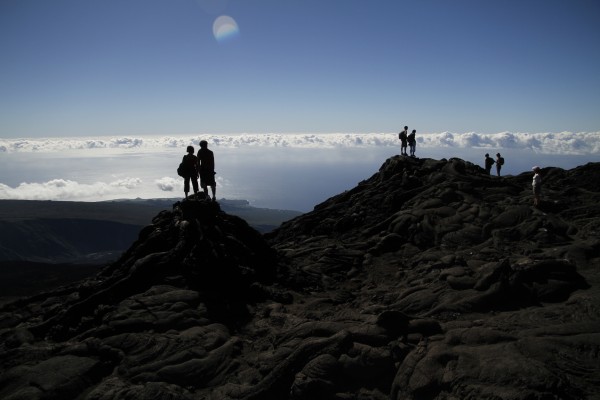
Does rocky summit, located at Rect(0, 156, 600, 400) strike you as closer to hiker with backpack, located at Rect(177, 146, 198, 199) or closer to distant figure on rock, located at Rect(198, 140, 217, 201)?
distant figure on rock, located at Rect(198, 140, 217, 201)

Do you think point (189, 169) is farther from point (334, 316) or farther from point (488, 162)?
point (488, 162)

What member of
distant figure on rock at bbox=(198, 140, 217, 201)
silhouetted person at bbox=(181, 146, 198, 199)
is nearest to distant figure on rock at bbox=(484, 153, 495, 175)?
distant figure on rock at bbox=(198, 140, 217, 201)

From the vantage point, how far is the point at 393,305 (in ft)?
69.3

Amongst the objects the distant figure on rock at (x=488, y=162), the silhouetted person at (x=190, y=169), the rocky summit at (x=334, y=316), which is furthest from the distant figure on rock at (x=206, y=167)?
the distant figure on rock at (x=488, y=162)

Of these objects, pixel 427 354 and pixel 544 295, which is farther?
pixel 544 295

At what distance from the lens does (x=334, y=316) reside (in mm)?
21312

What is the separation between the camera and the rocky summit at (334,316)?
1459 cm

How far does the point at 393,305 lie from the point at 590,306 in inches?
347

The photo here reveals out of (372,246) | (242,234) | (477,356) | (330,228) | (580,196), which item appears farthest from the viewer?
(330,228)

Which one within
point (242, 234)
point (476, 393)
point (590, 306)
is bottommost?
point (476, 393)

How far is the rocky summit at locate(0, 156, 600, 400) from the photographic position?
47.9 ft

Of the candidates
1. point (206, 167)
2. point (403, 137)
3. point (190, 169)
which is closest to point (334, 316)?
point (206, 167)

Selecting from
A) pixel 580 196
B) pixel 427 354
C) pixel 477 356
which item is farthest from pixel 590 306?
pixel 580 196

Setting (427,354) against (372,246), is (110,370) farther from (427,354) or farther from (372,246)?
(372,246)
